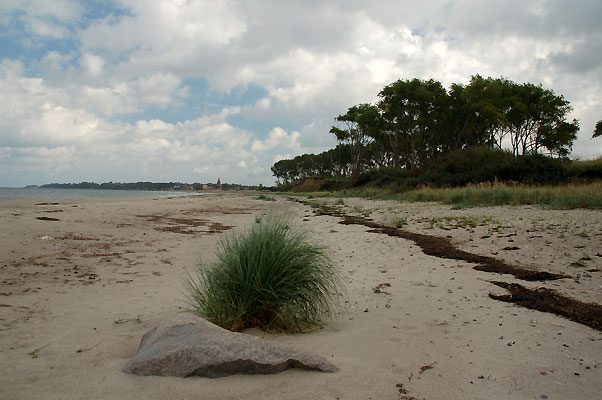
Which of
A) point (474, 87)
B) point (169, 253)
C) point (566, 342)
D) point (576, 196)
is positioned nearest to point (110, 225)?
point (169, 253)

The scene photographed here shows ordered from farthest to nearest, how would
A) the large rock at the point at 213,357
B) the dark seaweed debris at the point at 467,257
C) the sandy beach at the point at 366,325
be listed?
the dark seaweed debris at the point at 467,257
the large rock at the point at 213,357
the sandy beach at the point at 366,325

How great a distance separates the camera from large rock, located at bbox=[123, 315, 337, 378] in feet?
8.00

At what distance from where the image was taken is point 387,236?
9.45 m

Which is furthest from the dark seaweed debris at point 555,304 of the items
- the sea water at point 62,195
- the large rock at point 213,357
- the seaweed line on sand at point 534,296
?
the sea water at point 62,195

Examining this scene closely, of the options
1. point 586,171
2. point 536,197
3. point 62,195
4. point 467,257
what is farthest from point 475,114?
point 62,195

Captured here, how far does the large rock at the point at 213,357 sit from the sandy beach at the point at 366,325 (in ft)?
0.23

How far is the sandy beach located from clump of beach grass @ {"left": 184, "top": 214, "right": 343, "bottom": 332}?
0.22m

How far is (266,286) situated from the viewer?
3.51 metres

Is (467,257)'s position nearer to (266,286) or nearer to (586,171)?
(266,286)

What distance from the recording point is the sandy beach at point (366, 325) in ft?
7.65

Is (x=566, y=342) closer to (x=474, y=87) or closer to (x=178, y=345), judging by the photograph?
(x=178, y=345)

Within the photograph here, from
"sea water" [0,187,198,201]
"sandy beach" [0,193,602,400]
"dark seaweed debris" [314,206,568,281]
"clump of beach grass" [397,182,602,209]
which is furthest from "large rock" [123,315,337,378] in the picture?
"sea water" [0,187,198,201]

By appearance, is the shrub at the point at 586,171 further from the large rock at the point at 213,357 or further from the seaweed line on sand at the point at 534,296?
the large rock at the point at 213,357

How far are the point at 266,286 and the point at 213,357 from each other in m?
1.11
